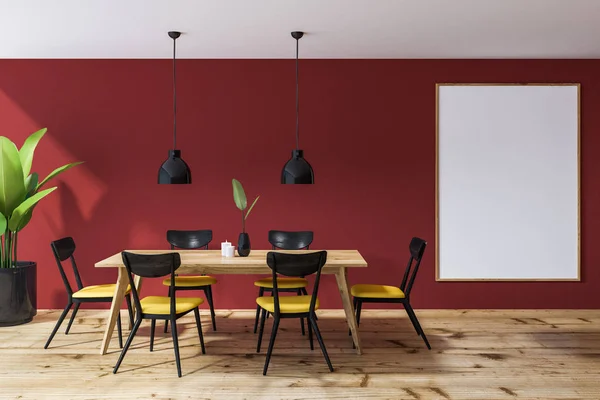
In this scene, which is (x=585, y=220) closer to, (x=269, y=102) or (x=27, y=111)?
(x=269, y=102)

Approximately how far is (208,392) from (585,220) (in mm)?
4015

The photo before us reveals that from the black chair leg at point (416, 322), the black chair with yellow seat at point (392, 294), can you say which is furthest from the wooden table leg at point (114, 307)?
the black chair leg at point (416, 322)

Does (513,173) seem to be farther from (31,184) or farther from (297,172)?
(31,184)

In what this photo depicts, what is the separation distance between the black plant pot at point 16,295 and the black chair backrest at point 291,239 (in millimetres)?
2170

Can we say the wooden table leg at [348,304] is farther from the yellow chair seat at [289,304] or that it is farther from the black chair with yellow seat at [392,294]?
the yellow chair seat at [289,304]

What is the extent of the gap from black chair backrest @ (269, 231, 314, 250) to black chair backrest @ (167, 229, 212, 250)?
0.59 metres

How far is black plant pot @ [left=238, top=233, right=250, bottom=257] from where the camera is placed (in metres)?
4.08

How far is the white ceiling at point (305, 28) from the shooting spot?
3.76m

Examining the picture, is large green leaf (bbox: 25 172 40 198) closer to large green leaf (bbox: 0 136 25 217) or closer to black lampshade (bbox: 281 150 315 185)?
large green leaf (bbox: 0 136 25 217)

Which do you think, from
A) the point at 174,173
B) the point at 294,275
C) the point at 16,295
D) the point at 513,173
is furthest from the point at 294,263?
the point at 513,173

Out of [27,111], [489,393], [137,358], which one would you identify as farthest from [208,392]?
[27,111]

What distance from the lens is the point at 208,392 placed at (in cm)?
311

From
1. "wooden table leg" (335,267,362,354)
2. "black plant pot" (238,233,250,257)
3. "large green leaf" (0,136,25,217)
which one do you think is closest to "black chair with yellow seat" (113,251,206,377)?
"black plant pot" (238,233,250,257)

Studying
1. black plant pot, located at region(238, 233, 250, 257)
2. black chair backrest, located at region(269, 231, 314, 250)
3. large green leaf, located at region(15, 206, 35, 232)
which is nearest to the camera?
black plant pot, located at region(238, 233, 250, 257)
